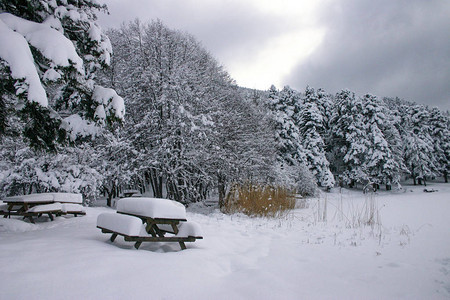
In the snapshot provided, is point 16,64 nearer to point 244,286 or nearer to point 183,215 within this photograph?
point 183,215

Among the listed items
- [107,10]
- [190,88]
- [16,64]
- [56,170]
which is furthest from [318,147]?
[16,64]

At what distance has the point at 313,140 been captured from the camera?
2944 cm

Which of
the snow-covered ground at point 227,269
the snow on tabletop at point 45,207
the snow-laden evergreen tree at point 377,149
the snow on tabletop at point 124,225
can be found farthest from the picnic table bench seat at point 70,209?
the snow-laden evergreen tree at point 377,149

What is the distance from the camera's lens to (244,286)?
10.4 feet

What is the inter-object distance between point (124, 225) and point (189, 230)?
1.03m

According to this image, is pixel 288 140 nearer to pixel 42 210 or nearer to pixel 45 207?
pixel 45 207

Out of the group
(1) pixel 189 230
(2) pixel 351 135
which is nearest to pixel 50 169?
(1) pixel 189 230

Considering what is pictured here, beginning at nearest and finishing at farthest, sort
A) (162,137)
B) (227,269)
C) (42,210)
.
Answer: (227,269)
(42,210)
(162,137)

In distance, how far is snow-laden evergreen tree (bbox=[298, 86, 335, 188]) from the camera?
28.5m

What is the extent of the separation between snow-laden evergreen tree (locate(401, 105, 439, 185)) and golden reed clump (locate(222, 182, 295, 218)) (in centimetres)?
3354

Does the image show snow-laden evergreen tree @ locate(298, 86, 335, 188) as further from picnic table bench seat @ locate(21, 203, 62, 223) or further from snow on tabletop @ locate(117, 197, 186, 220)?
snow on tabletop @ locate(117, 197, 186, 220)

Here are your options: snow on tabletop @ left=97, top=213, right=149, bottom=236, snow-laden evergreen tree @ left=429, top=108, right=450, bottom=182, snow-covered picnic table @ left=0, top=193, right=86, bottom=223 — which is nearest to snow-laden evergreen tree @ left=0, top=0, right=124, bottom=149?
snow-covered picnic table @ left=0, top=193, right=86, bottom=223

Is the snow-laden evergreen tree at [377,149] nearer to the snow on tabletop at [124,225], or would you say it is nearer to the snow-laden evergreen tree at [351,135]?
the snow-laden evergreen tree at [351,135]

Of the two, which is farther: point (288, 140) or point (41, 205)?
point (288, 140)
